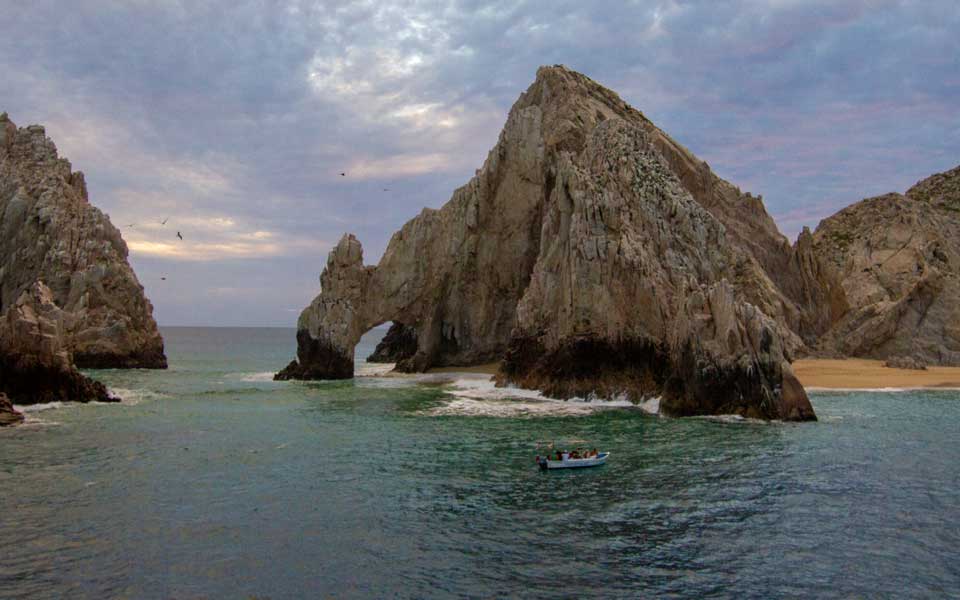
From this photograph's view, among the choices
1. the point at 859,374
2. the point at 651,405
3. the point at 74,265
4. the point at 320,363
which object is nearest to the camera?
the point at 651,405

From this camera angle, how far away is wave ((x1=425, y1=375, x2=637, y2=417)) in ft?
144

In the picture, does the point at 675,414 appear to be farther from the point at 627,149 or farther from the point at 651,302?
the point at 627,149

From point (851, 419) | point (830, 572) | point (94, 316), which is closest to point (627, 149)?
point (851, 419)

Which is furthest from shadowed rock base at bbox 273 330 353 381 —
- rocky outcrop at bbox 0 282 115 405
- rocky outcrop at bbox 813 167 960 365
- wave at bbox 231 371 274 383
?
rocky outcrop at bbox 813 167 960 365

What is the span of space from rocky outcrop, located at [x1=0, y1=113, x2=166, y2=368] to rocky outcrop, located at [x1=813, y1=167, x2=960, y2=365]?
283 feet

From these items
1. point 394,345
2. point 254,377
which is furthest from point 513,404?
point 394,345

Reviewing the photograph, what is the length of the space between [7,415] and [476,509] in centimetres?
2980

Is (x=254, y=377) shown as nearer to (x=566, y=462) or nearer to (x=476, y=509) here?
(x=566, y=462)

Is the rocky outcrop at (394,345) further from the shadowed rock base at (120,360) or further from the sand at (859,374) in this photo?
the shadowed rock base at (120,360)

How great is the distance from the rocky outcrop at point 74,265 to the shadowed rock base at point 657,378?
54.7m

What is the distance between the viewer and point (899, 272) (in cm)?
9312

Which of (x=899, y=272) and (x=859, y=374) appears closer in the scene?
(x=859, y=374)

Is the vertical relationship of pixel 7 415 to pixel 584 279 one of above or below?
below

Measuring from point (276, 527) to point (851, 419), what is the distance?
3295 cm
